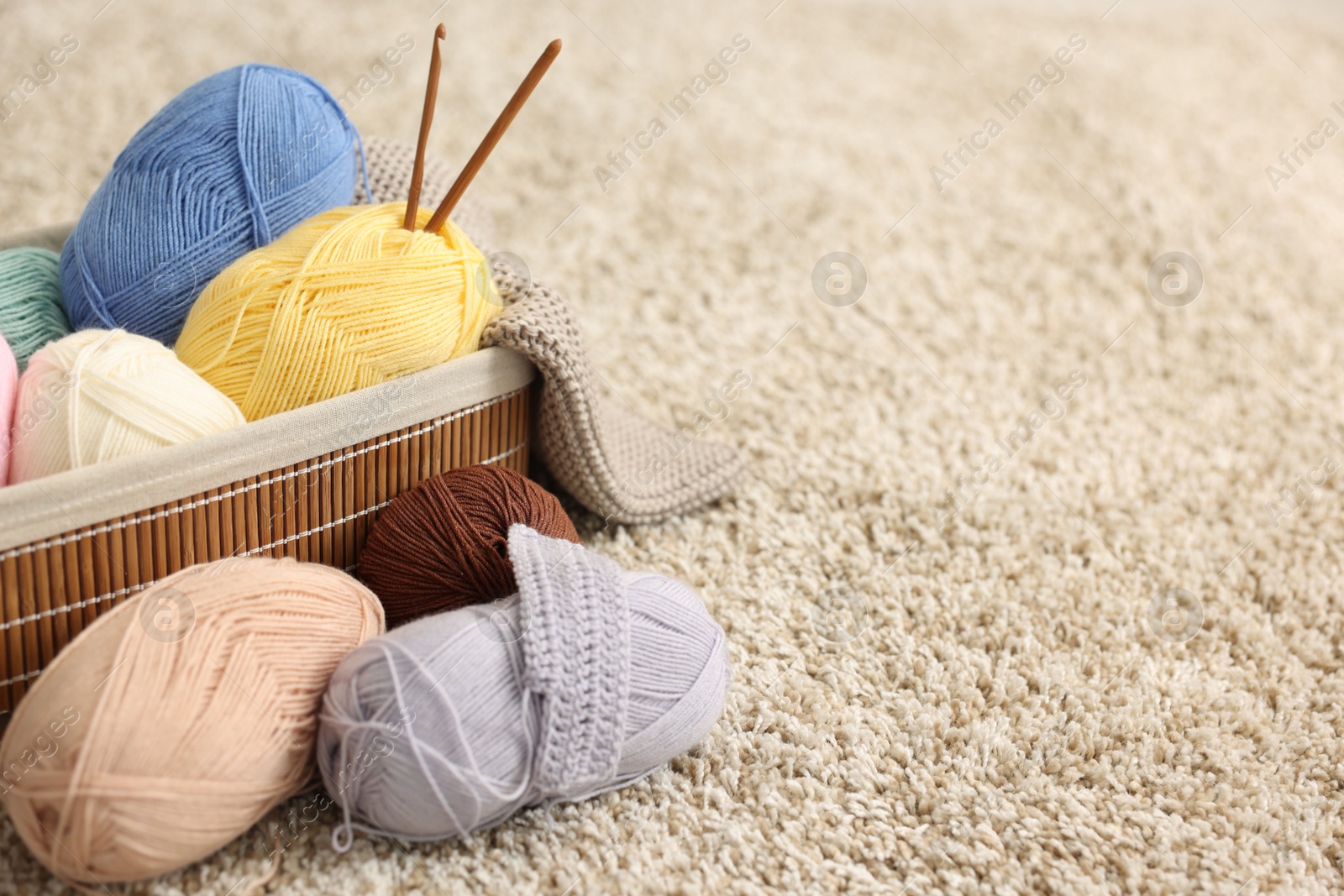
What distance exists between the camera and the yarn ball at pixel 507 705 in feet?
2.79

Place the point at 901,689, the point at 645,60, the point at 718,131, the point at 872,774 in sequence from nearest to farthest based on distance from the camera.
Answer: the point at 872,774 → the point at 901,689 → the point at 718,131 → the point at 645,60

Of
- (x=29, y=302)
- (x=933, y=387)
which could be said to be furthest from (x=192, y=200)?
(x=933, y=387)

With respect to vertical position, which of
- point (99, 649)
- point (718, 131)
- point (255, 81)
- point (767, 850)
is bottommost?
point (99, 649)

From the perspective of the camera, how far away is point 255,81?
1.13 metres

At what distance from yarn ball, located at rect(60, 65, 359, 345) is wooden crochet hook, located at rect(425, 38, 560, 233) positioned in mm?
170

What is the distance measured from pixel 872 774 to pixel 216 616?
0.57 meters

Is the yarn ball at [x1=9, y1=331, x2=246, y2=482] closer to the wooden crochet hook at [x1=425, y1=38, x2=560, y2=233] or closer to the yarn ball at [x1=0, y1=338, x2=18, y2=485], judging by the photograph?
the yarn ball at [x1=0, y1=338, x2=18, y2=485]

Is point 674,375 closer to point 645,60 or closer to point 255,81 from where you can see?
point 255,81

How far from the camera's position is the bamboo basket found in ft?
2.89

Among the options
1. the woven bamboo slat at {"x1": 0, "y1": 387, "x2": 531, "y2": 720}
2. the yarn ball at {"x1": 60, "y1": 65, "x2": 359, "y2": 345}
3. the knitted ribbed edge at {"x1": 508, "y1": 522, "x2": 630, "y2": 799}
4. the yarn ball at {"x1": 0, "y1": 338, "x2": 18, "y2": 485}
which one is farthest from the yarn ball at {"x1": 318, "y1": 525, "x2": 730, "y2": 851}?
the yarn ball at {"x1": 60, "y1": 65, "x2": 359, "y2": 345}

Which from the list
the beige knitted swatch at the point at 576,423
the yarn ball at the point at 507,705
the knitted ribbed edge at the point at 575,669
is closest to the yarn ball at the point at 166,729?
the yarn ball at the point at 507,705

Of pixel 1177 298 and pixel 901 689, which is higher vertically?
pixel 1177 298

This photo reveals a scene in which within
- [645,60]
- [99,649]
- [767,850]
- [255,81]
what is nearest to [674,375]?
[255,81]

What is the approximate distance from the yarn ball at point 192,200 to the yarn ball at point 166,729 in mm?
341
